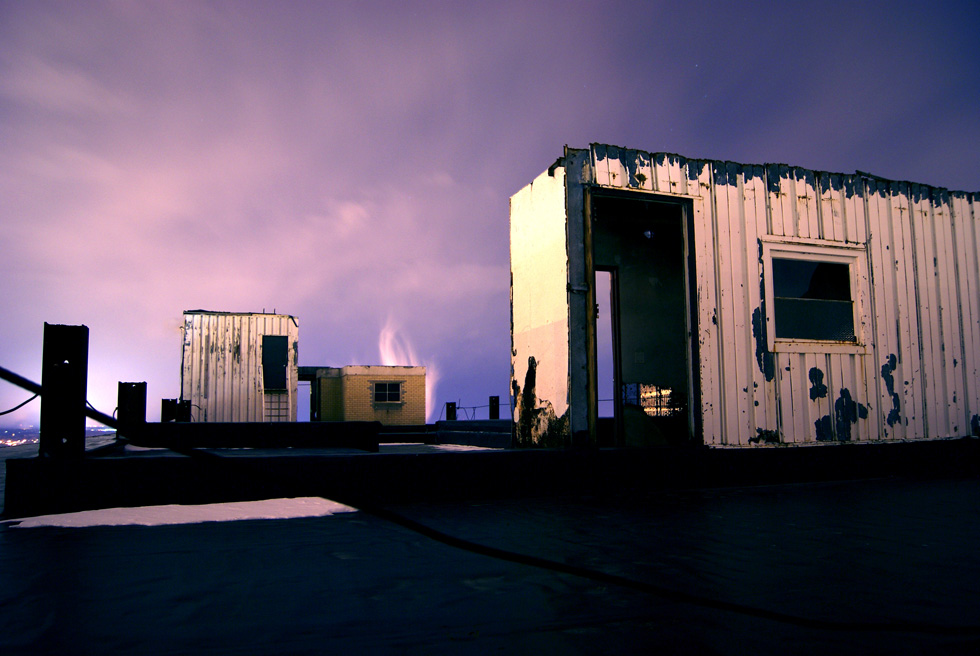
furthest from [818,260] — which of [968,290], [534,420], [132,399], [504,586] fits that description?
[132,399]

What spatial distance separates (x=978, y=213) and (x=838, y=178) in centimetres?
254

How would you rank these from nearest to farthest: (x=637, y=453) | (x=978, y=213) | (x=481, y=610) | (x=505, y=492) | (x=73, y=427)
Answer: (x=481, y=610), (x=73, y=427), (x=505, y=492), (x=637, y=453), (x=978, y=213)

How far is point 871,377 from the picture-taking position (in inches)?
299

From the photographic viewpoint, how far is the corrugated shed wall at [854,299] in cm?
698

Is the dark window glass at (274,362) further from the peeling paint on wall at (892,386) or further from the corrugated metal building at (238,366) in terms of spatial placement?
the peeling paint on wall at (892,386)

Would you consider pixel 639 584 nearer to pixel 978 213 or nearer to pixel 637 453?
pixel 637 453

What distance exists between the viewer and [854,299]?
25.3ft

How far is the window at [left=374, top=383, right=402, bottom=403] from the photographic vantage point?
85.4 ft

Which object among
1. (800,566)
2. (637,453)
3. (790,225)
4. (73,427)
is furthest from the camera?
(790,225)

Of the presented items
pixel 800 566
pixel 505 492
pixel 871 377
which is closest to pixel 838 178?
pixel 871 377

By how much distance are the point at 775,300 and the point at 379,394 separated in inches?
806

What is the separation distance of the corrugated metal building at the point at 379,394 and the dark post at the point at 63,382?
2033 centimetres

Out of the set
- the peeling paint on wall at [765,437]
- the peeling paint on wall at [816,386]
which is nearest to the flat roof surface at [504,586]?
the peeling paint on wall at [765,437]

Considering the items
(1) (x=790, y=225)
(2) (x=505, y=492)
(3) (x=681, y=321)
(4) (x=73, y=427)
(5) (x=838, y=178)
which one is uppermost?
(5) (x=838, y=178)
